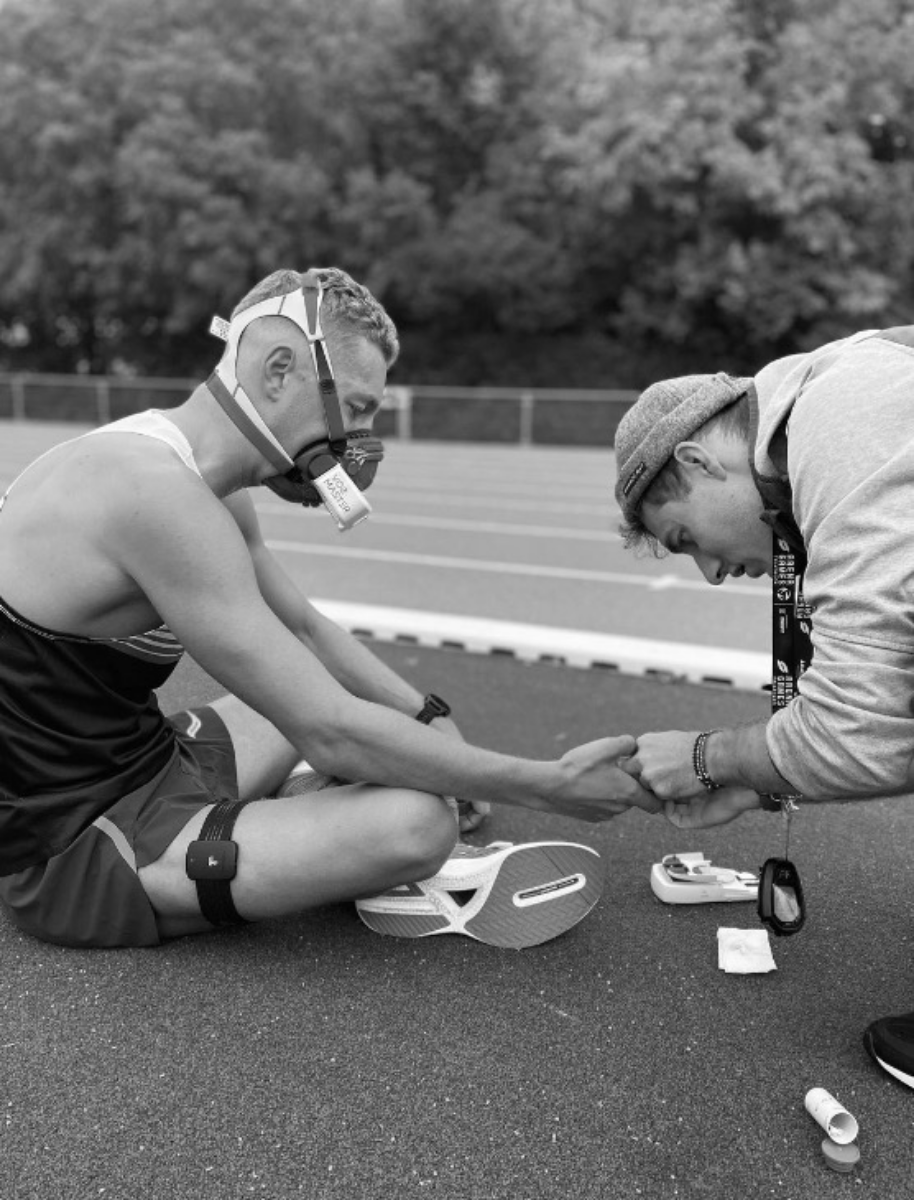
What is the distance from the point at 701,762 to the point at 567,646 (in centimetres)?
294

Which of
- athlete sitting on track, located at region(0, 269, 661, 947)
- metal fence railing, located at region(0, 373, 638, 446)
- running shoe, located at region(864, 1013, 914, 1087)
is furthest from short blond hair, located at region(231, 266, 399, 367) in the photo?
metal fence railing, located at region(0, 373, 638, 446)

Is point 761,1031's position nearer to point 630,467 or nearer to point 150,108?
point 630,467

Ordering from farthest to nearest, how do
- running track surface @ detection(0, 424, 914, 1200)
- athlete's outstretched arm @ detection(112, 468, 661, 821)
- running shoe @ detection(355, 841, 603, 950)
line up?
running shoe @ detection(355, 841, 603, 950) < athlete's outstretched arm @ detection(112, 468, 661, 821) < running track surface @ detection(0, 424, 914, 1200)

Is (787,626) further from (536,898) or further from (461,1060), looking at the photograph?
(461,1060)

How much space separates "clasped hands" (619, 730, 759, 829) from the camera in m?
2.29

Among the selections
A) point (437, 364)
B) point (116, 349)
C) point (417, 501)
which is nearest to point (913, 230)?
point (437, 364)

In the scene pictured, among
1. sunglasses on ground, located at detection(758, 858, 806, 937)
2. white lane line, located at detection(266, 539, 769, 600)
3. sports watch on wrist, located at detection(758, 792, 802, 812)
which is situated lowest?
white lane line, located at detection(266, 539, 769, 600)

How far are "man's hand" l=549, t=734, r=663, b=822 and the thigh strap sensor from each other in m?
0.75

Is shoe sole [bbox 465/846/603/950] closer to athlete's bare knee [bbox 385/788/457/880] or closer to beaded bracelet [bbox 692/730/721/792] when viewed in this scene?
athlete's bare knee [bbox 385/788/457/880]

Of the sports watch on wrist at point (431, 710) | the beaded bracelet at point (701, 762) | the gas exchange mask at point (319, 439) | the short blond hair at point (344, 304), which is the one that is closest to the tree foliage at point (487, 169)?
the sports watch on wrist at point (431, 710)

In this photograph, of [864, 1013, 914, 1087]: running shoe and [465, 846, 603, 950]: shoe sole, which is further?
[465, 846, 603, 950]: shoe sole

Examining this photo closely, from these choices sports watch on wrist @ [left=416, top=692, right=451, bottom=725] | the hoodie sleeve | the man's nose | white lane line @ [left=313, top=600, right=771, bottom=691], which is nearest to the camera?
the hoodie sleeve

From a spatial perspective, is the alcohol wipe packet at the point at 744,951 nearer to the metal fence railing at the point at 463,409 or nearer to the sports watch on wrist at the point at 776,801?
the sports watch on wrist at the point at 776,801

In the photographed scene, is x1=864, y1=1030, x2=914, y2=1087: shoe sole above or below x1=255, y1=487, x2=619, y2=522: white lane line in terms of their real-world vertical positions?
above
